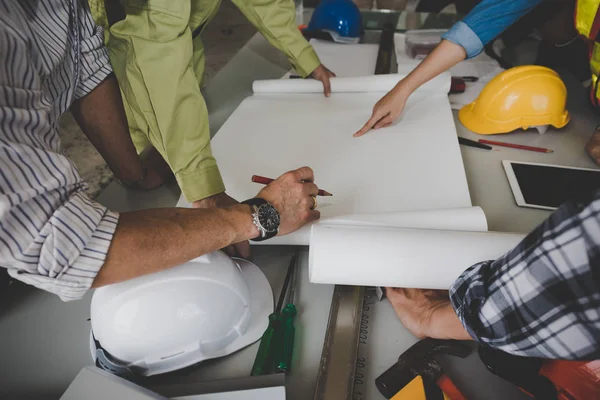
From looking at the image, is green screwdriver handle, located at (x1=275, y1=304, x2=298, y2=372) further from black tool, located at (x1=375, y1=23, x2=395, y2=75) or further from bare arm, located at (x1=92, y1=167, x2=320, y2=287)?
black tool, located at (x1=375, y1=23, x2=395, y2=75)

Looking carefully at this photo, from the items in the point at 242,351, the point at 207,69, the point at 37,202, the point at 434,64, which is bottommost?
the point at 207,69

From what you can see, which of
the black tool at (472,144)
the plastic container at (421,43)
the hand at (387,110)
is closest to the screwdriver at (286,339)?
the hand at (387,110)

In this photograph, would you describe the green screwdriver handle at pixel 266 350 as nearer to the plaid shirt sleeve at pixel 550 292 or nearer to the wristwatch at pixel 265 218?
the wristwatch at pixel 265 218

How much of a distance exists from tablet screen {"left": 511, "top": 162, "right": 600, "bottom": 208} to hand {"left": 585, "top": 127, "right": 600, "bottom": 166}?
0.23 feet

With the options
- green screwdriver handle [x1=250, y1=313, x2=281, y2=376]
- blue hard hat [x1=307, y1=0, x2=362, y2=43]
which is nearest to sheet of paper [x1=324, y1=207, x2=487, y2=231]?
green screwdriver handle [x1=250, y1=313, x2=281, y2=376]

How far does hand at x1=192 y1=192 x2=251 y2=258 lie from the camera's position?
0.81 meters

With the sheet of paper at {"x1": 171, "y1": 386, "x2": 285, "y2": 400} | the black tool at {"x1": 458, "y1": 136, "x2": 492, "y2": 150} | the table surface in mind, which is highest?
the sheet of paper at {"x1": 171, "y1": 386, "x2": 285, "y2": 400}

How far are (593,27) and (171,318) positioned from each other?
1.38 m

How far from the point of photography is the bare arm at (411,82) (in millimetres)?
1176

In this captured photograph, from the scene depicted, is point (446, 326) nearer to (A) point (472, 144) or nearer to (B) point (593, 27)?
(A) point (472, 144)

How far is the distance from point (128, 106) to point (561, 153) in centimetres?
128

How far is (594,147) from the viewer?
3.61ft

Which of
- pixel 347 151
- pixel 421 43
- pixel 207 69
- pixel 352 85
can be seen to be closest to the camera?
pixel 347 151

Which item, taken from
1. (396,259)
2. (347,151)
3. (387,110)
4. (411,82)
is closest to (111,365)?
(396,259)
